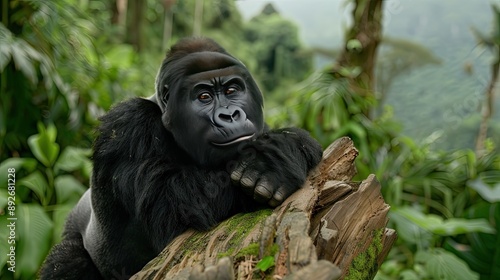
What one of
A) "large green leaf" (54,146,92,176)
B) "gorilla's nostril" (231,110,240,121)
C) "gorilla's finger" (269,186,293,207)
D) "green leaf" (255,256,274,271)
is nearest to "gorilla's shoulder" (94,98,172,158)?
"gorilla's nostril" (231,110,240,121)

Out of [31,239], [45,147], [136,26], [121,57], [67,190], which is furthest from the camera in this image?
[136,26]

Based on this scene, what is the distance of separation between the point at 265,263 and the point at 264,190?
51 cm

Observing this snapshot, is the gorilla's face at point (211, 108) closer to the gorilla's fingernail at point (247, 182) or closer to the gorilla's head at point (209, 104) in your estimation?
the gorilla's head at point (209, 104)

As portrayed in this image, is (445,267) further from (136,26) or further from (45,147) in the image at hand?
(136,26)

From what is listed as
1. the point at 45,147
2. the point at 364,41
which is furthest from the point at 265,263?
the point at 364,41

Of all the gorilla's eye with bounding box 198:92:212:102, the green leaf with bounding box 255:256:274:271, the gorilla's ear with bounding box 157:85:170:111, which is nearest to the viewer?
the green leaf with bounding box 255:256:274:271

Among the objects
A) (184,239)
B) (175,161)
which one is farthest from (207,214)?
(175,161)

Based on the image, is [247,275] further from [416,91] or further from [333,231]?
[416,91]

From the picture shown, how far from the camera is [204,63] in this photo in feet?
7.91

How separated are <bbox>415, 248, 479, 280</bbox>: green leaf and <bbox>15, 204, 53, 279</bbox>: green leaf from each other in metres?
2.17

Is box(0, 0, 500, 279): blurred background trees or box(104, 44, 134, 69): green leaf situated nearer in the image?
box(0, 0, 500, 279): blurred background trees

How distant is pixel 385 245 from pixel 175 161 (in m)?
0.92

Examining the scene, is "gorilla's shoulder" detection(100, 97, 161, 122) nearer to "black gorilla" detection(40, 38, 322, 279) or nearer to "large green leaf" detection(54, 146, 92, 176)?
"black gorilla" detection(40, 38, 322, 279)

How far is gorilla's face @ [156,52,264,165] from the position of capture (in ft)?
7.41
